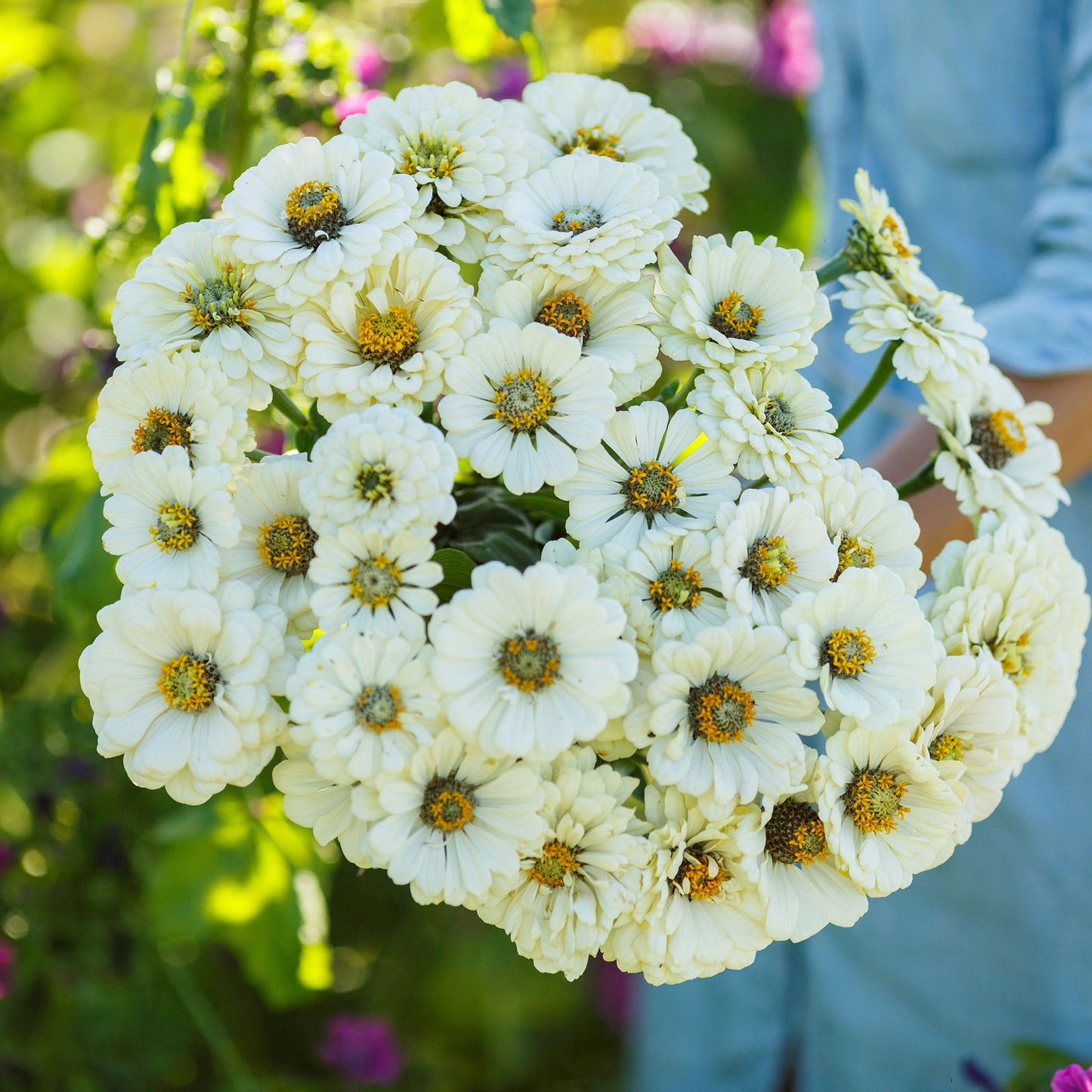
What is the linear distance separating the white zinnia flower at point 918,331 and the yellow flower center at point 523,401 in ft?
0.47

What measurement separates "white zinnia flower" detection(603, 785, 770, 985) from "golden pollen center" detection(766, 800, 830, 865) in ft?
0.06

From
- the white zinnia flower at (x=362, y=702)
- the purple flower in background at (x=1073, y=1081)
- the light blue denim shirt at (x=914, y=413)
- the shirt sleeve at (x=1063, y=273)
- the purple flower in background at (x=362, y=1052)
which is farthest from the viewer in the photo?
the purple flower in background at (x=362, y=1052)

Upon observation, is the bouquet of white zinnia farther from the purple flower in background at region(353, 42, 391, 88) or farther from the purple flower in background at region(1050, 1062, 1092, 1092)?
the purple flower in background at region(353, 42, 391, 88)

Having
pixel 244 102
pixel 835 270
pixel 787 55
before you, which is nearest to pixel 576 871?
pixel 835 270

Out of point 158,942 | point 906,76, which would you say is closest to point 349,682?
point 158,942

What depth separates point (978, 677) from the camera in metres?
0.41

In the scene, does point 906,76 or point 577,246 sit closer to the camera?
point 577,246

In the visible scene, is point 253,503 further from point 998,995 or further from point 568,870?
point 998,995

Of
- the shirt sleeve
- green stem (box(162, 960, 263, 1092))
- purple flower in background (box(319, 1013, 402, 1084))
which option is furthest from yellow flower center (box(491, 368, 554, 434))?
purple flower in background (box(319, 1013, 402, 1084))

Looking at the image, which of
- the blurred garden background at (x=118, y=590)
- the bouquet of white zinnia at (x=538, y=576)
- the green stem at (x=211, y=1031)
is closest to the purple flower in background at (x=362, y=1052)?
the blurred garden background at (x=118, y=590)

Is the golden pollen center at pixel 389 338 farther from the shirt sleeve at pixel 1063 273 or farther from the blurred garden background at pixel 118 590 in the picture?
the shirt sleeve at pixel 1063 273

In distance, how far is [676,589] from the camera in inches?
15.2

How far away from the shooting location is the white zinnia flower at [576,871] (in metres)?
0.39

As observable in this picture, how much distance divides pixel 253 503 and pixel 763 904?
262mm
